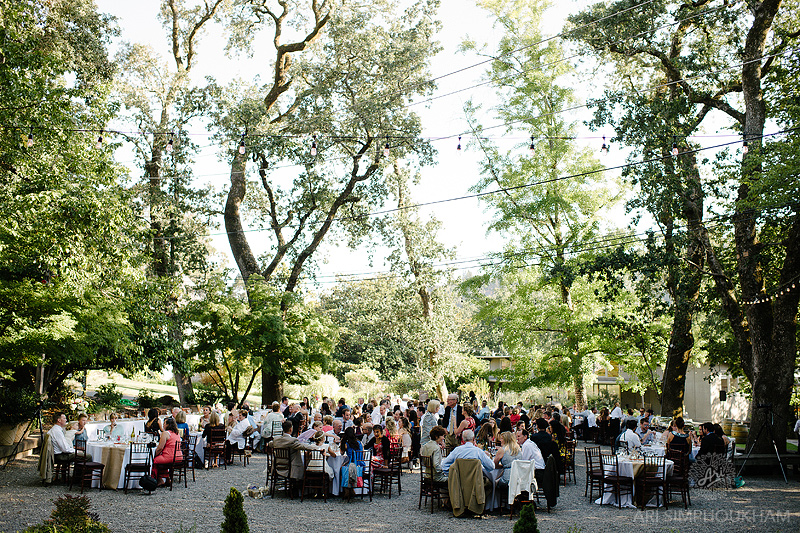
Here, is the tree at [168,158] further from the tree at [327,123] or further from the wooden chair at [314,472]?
the wooden chair at [314,472]

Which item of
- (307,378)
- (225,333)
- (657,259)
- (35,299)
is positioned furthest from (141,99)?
(657,259)

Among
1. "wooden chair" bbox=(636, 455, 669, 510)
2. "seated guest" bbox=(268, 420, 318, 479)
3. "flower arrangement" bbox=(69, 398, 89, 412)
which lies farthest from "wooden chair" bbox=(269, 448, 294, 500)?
"flower arrangement" bbox=(69, 398, 89, 412)

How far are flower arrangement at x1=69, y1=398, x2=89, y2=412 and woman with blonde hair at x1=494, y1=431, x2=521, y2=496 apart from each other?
14.2 metres

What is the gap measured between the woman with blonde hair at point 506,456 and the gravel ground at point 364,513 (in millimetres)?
530

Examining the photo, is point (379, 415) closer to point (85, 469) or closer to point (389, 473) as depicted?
point (389, 473)

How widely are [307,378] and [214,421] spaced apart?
27.2 ft

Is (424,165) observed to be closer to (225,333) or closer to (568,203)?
(568,203)

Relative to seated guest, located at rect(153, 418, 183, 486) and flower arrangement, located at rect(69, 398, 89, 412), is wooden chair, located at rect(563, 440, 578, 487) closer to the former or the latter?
seated guest, located at rect(153, 418, 183, 486)

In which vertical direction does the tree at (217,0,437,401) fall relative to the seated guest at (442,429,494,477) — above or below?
above

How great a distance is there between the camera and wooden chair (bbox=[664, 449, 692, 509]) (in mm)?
10250

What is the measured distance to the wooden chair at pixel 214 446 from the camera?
14.0 metres

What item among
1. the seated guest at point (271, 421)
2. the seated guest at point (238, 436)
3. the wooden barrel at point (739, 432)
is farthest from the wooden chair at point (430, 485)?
the wooden barrel at point (739, 432)

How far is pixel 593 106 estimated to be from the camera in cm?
1716

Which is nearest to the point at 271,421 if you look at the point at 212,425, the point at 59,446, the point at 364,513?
the point at 212,425
